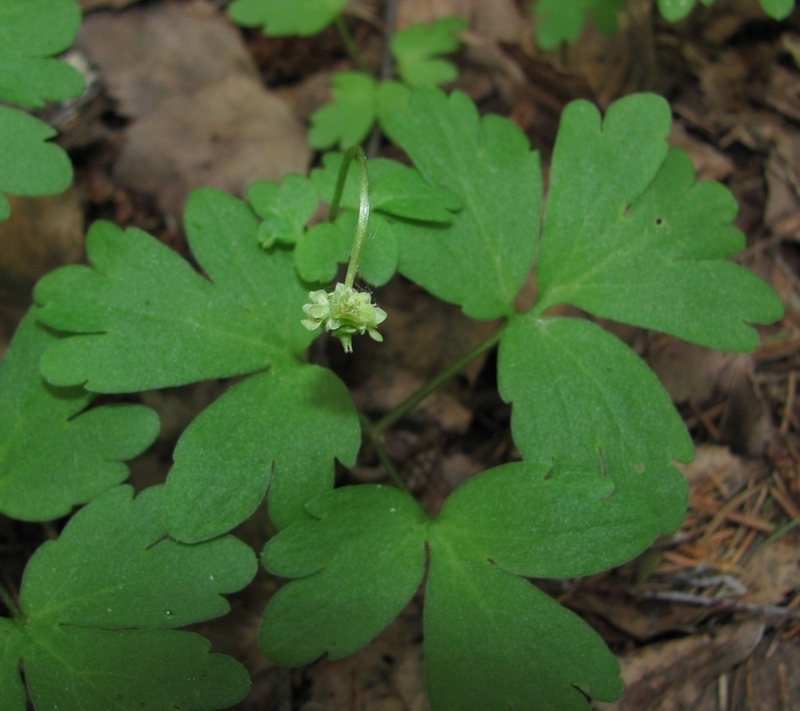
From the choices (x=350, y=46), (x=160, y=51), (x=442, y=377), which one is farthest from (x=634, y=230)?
(x=160, y=51)

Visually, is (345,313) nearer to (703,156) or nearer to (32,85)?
(32,85)

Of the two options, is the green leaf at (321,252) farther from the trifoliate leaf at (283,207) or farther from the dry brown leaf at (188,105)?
the dry brown leaf at (188,105)

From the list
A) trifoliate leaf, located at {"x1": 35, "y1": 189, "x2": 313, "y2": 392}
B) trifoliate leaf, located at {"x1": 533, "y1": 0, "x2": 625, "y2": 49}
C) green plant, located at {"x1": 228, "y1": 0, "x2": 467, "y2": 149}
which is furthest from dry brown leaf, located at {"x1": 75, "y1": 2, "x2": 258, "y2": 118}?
trifoliate leaf, located at {"x1": 35, "y1": 189, "x2": 313, "y2": 392}

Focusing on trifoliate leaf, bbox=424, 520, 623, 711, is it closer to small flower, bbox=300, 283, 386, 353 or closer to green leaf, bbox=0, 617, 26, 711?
small flower, bbox=300, 283, 386, 353

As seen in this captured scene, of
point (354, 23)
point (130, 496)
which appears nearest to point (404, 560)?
point (130, 496)

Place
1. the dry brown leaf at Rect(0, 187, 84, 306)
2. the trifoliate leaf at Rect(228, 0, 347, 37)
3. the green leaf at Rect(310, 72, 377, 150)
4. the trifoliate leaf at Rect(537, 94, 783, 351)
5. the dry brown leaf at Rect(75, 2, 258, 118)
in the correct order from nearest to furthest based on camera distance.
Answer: the trifoliate leaf at Rect(537, 94, 783, 351)
the dry brown leaf at Rect(0, 187, 84, 306)
the green leaf at Rect(310, 72, 377, 150)
the trifoliate leaf at Rect(228, 0, 347, 37)
the dry brown leaf at Rect(75, 2, 258, 118)

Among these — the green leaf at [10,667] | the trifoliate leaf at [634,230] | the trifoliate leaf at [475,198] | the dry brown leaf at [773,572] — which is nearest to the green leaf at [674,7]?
the trifoliate leaf at [634,230]
